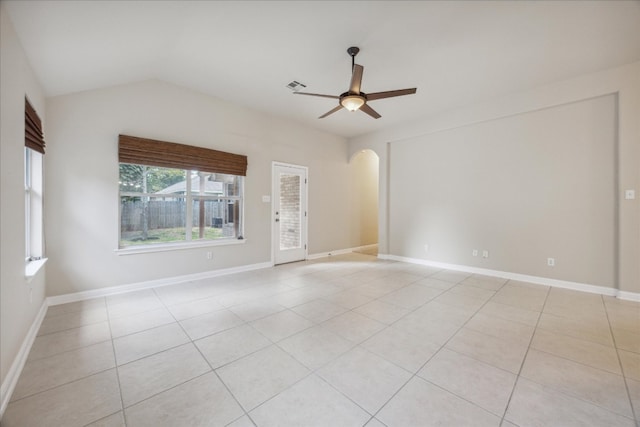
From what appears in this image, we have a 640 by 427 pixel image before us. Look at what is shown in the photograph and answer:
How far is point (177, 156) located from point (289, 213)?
2496 mm

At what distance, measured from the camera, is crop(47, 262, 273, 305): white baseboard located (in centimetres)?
331

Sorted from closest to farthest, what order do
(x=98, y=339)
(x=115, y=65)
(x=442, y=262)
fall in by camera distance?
(x=98, y=339)
(x=115, y=65)
(x=442, y=262)

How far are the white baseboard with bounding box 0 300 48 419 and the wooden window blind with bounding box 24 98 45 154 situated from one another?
1.74 metres

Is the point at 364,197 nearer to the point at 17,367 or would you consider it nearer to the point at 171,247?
the point at 171,247

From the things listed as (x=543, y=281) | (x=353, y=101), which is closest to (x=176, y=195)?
(x=353, y=101)

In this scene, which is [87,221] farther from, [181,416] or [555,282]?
[555,282]

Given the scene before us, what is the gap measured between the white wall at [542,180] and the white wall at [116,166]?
320 cm

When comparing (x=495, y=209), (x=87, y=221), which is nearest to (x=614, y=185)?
(x=495, y=209)

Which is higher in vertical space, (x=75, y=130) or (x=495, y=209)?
(x=75, y=130)

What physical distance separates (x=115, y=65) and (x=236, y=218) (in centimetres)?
276

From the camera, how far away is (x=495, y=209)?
464 cm

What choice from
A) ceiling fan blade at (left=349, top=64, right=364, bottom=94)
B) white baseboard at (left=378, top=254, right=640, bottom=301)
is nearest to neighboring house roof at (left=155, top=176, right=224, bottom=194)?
ceiling fan blade at (left=349, top=64, right=364, bottom=94)

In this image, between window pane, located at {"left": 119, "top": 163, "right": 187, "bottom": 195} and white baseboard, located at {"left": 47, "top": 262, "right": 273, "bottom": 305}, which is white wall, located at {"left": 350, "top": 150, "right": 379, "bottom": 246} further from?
window pane, located at {"left": 119, "top": 163, "right": 187, "bottom": 195}

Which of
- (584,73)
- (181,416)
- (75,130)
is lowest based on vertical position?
(181,416)
